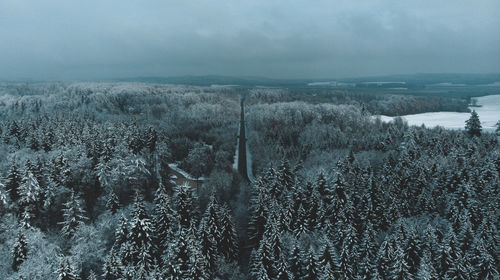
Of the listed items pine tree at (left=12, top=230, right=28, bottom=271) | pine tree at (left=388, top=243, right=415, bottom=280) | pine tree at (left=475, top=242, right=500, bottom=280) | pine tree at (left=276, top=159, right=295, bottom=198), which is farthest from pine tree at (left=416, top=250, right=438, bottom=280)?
pine tree at (left=12, top=230, right=28, bottom=271)

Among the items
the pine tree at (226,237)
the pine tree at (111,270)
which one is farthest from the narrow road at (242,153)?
the pine tree at (111,270)

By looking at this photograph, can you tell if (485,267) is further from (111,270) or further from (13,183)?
(13,183)

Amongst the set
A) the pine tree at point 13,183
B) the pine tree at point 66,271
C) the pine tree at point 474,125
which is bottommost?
the pine tree at point 66,271

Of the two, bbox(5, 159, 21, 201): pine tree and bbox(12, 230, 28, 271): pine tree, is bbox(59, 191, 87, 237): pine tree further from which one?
bbox(5, 159, 21, 201): pine tree

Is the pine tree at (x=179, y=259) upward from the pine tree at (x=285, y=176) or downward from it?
downward

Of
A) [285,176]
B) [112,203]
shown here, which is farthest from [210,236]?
[285,176]

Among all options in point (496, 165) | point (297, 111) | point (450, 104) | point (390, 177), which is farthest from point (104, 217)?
point (450, 104)

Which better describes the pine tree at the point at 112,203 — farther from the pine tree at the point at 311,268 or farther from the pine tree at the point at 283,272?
the pine tree at the point at 311,268

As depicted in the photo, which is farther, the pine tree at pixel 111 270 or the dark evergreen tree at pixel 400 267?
the dark evergreen tree at pixel 400 267
